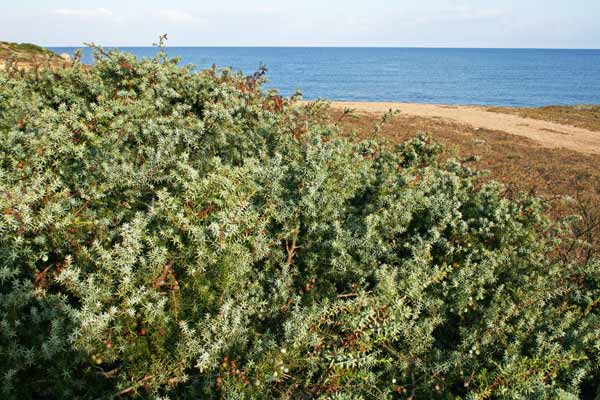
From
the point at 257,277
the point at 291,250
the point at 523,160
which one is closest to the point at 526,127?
the point at 523,160

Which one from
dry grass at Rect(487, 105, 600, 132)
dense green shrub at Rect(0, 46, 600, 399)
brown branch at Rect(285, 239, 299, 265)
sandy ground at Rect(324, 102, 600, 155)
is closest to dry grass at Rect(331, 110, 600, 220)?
sandy ground at Rect(324, 102, 600, 155)

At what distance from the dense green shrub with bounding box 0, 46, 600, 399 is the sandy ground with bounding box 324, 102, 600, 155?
21992mm

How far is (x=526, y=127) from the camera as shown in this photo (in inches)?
1094

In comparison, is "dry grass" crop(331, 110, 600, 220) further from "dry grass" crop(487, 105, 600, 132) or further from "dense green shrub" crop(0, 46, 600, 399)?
"dry grass" crop(487, 105, 600, 132)

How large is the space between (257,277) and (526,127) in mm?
29749

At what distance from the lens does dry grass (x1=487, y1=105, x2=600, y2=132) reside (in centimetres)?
3033

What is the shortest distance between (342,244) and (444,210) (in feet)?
3.09

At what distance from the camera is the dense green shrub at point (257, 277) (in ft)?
6.51

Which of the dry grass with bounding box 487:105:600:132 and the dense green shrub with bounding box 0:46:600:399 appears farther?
the dry grass with bounding box 487:105:600:132

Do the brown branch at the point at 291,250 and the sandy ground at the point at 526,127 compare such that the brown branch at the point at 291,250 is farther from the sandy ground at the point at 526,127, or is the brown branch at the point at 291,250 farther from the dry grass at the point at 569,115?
the dry grass at the point at 569,115

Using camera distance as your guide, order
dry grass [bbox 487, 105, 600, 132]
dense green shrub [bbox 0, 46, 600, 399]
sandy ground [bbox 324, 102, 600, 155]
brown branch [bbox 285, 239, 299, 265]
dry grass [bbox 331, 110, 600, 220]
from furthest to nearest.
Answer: dry grass [bbox 487, 105, 600, 132], sandy ground [bbox 324, 102, 600, 155], dry grass [bbox 331, 110, 600, 220], brown branch [bbox 285, 239, 299, 265], dense green shrub [bbox 0, 46, 600, 399]

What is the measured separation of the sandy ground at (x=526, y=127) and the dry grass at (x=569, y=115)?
128 cm

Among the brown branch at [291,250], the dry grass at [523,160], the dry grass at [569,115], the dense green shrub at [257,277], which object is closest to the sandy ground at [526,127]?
the dry grass at [569,115]

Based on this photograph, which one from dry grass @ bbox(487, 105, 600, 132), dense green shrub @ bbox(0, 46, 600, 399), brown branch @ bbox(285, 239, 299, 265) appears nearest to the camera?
dense green shrub @ bbox(0, 46, 600, 399)
